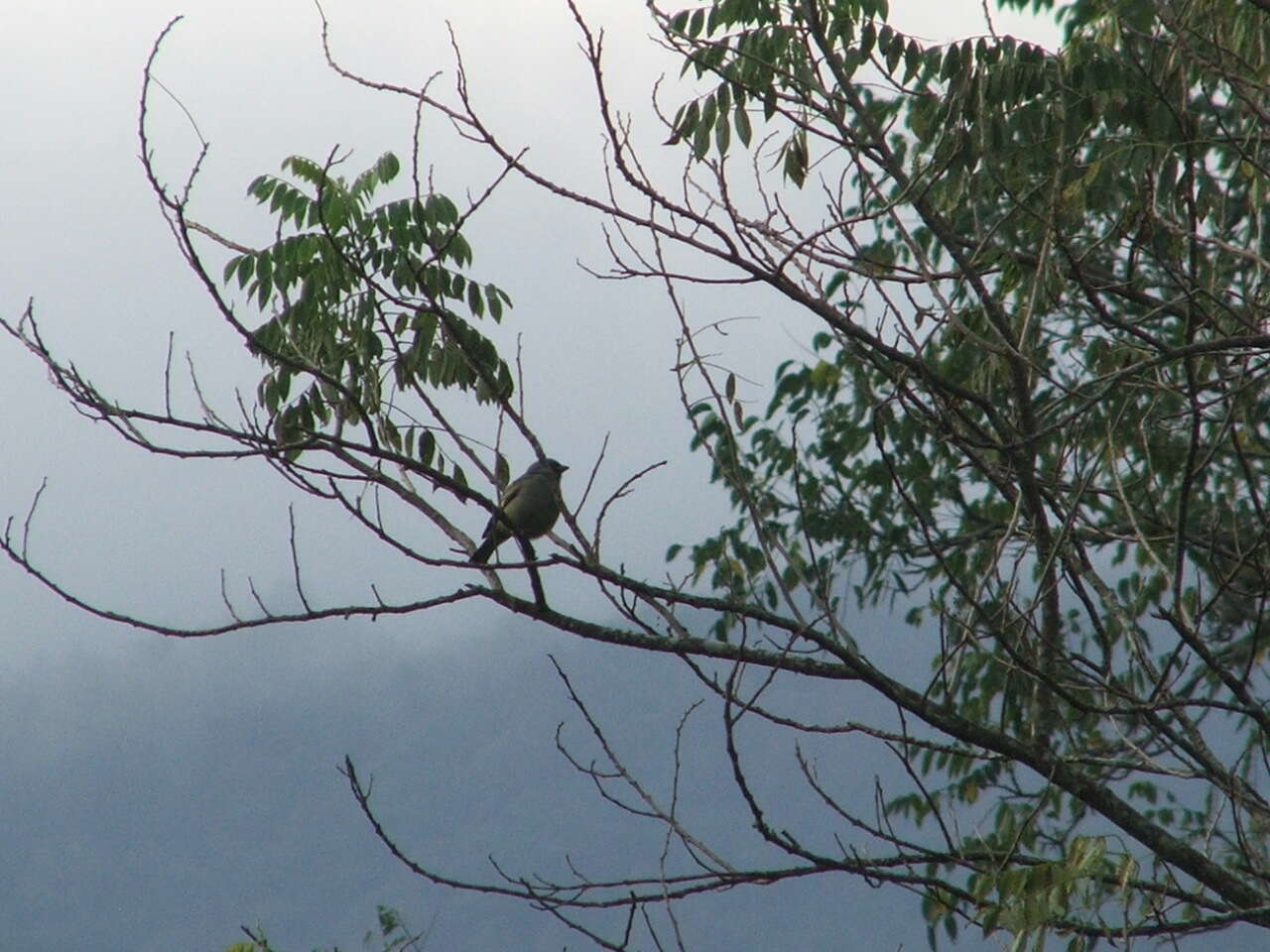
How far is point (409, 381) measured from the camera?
4414mm

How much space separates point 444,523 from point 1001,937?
2.09 metres

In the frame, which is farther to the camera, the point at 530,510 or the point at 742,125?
the point at 530,510

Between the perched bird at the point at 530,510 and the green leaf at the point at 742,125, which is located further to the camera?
the perched bird at the point at 530,510

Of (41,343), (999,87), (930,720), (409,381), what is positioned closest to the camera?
(930,720)

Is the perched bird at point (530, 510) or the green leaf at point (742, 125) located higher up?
the green leaf at point (742, 125)

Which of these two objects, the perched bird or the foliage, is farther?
the perched bird

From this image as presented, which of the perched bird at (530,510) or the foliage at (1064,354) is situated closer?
the foliage at (1064,354)

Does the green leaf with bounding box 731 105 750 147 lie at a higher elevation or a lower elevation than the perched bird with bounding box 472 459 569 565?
higher

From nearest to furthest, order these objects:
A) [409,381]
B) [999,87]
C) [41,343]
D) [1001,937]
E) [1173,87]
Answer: [1001,937], [41,343], [409,381], [999,87], [1173,87]

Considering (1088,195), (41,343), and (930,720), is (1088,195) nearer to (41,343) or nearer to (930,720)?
(930,720)

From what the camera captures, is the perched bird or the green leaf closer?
the green leaf

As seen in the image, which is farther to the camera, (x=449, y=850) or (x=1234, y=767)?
(x=449, y=850)

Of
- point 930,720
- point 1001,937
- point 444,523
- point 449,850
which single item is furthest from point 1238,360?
point 449,850

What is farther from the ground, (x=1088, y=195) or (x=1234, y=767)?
(x=1088, y=195)
